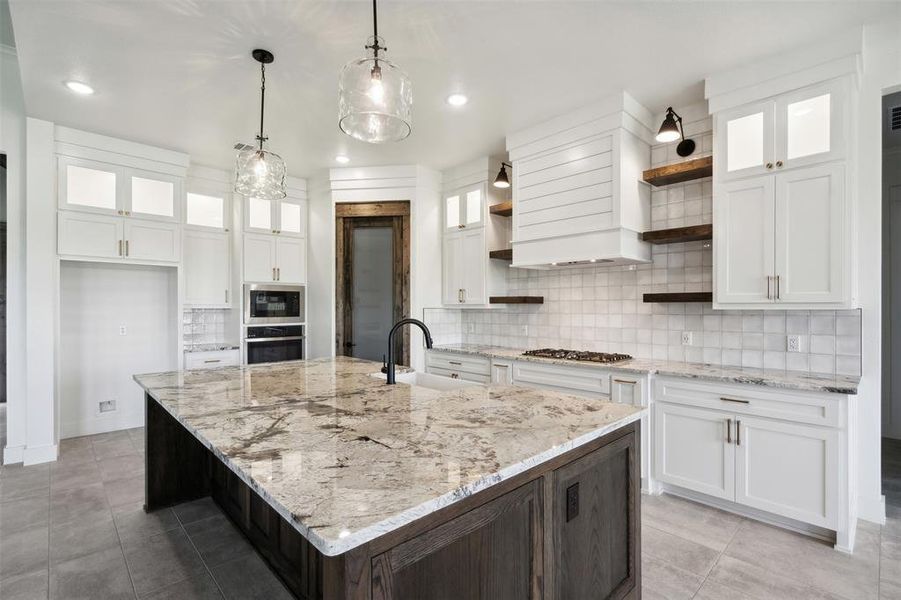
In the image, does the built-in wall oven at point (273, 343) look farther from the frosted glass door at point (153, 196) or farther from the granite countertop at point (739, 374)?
the granite countertop at point (739, 374)

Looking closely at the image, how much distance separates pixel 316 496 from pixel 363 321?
4.03 meters

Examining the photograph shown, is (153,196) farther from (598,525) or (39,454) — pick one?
(598,525)

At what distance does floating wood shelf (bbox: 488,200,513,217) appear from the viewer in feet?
13.9

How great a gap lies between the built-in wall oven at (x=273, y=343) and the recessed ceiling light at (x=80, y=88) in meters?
2.47

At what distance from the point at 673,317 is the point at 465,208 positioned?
7.48ft

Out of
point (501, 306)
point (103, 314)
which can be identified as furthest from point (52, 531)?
point (501, 306)

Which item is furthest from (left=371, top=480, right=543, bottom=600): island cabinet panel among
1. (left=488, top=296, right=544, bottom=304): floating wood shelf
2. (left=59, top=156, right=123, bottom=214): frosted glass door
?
(left=59, top=156, right=123, bottom=214): frosted glass door

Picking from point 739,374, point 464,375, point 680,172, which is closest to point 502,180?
point 680,172

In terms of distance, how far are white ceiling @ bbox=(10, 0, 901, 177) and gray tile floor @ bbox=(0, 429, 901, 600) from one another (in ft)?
9.09

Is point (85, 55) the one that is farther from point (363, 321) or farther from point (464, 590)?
point (464, 590)

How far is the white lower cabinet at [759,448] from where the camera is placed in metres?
2.30

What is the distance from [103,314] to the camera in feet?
14.6

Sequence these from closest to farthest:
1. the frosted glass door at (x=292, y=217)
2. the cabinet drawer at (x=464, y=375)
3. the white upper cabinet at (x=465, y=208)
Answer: the cabinet drawer at (x=464, y=375) → the white upper cabinet at (x=465, y=208) → the frosted glass door at (x=292, y=217)

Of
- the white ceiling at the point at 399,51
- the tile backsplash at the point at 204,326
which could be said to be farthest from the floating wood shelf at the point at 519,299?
the tile backsplash at the point at 204,326
